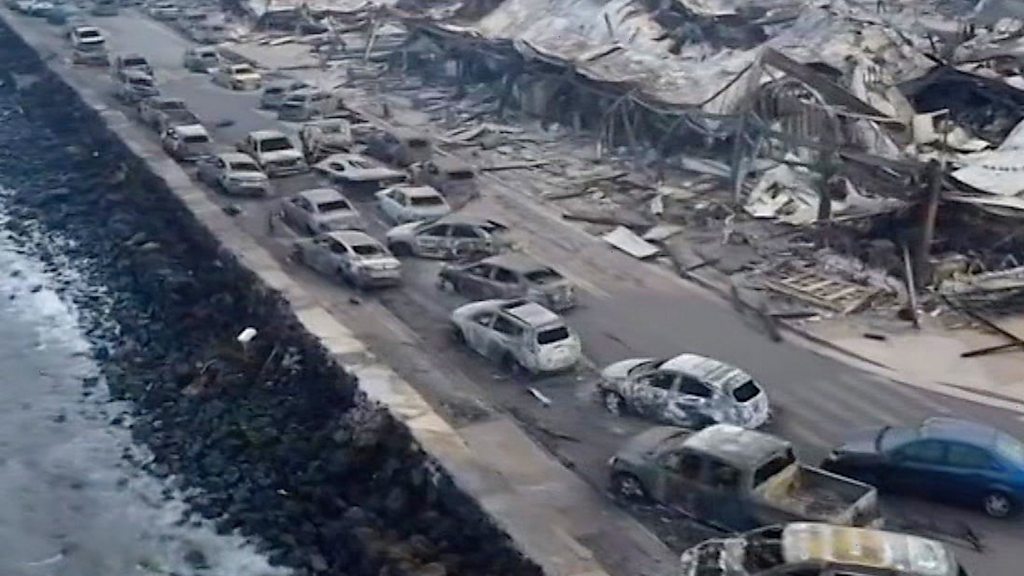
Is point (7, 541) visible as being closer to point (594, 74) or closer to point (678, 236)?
point (678, 236)

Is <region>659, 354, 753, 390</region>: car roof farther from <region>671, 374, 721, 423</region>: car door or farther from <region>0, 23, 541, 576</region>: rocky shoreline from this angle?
<region>0, 23, 541, 576</region>: rocky shoreline

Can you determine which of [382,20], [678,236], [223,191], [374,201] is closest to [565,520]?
[678,236]

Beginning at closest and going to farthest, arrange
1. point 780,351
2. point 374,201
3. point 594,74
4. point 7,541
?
point 7,541 → point 780,351 → point 374,201 → point 594,74

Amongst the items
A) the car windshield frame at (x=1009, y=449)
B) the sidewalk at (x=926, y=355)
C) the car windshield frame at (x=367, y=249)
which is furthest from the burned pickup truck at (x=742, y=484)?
the car windshield frame at (x=367, y=249)

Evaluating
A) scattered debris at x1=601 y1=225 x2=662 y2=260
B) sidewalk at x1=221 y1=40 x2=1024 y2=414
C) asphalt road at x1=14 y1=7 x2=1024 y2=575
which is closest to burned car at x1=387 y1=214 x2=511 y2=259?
asphalt road at x1=14 y1=7 x2=1024 y2=575

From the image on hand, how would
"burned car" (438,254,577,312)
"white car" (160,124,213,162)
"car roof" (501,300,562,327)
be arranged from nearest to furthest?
"car roof" (501,300,562,327)
"burned car" (438,254,577,312)
"white car" (160,124,213,162)
